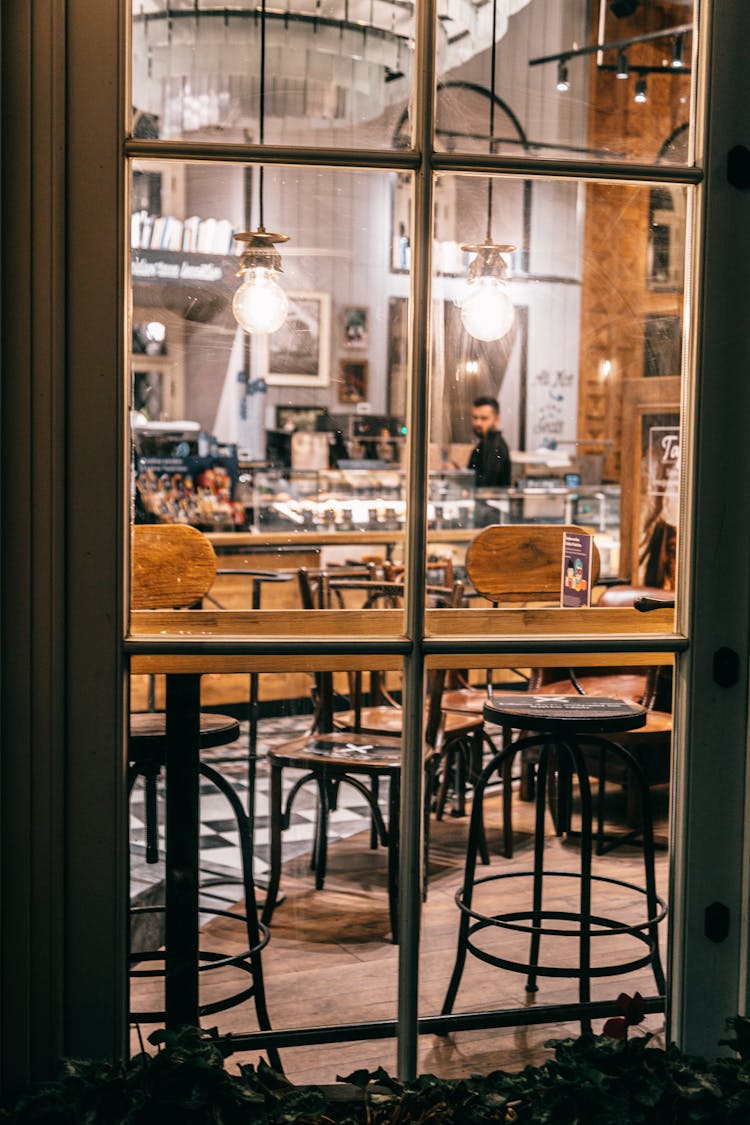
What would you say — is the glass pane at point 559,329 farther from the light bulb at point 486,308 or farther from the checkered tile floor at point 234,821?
the checkered tile floor at point 234,821

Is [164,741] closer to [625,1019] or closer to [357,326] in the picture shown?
[625,1019]

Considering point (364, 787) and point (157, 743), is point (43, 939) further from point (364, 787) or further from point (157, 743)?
point (364, 787)

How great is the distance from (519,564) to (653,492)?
127 centimetres

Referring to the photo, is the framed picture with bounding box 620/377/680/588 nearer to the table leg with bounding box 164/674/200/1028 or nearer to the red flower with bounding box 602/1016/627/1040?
the red flower with bounding box 602/1016/627/1040

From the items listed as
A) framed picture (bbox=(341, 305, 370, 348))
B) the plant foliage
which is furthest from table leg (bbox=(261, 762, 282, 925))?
framed picture (bbox=(341, 305, 370, 348))

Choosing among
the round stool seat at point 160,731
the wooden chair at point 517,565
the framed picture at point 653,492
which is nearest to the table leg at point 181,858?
the round stool seat at point 160,731

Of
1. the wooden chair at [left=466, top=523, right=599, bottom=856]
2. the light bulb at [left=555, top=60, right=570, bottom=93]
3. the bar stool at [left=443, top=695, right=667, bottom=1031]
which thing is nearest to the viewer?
the wooden chair at [left=466, top=523, right=599, bottom=856]

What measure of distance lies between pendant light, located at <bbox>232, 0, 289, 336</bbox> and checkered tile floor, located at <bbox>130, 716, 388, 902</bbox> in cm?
87

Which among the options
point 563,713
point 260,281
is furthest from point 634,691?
point 260,281

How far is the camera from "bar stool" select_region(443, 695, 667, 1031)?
209 cm

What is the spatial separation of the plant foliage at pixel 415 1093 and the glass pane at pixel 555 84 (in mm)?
1225

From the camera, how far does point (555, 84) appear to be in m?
2.27

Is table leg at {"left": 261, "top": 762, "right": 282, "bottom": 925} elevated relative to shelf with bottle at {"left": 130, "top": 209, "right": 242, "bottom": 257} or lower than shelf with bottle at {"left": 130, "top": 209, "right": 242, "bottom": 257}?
lower

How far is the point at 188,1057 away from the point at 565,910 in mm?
1114
